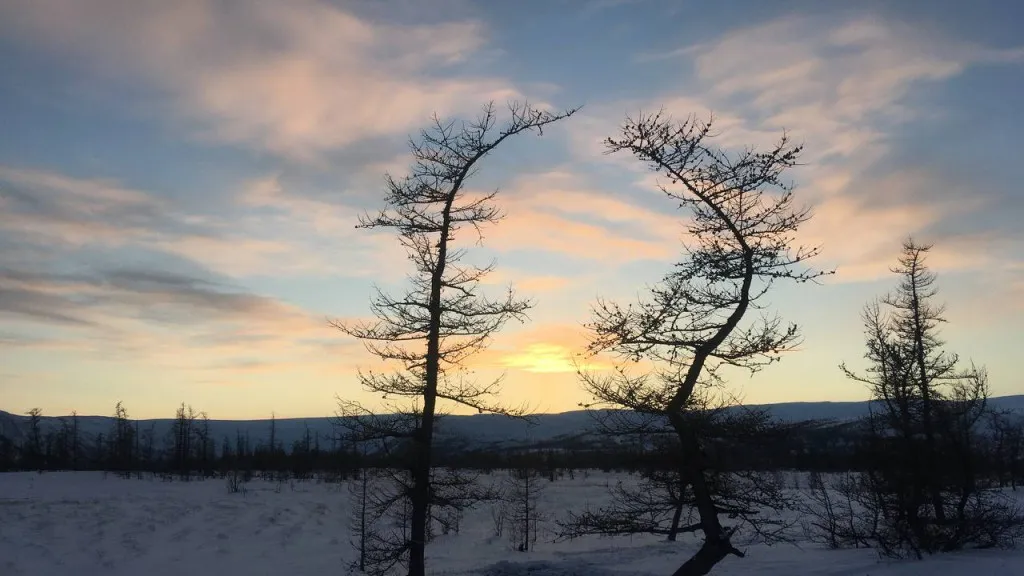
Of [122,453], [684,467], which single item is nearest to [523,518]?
[684,467]

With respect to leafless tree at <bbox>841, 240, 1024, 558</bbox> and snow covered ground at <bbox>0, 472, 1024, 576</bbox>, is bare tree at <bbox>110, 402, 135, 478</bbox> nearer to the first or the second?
snow covered ground at <bbox>0, 472, 1024, 576</bbox>

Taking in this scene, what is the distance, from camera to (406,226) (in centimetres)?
1808

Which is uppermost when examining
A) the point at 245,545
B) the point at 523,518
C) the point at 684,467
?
the point at 684,467

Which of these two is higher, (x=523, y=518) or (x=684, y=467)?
(x=684, y=467)

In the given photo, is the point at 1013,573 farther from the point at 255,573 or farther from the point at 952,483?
the point at 255,573

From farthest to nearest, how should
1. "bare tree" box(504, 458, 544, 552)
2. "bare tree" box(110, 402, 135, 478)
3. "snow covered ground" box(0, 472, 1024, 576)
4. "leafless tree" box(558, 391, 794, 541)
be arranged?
"bare tree" box(110, 402, 135, 478) < "bare tree" box(504, 458, 544, 552) < "snow covered ground" box(0, 472, 1024, 576) < "leafless tree" box(558, 391, 794, 541)

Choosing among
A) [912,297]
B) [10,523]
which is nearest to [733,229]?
[912,297]

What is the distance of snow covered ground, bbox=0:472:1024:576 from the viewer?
2682 cm

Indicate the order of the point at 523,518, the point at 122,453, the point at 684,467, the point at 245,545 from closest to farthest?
the point at 684,467 → the point at 245,545 → the point at 523,518 → the point at 122,453

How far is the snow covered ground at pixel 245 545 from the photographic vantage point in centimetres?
2682

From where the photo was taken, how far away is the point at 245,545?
42.8 metres

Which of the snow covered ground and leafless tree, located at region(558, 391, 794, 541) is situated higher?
leafless tree, located at region(558, 391, 794, 541)

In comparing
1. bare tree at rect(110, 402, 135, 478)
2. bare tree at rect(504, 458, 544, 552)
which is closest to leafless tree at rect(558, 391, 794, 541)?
bare tree at rect(504, 458, 544, 552)

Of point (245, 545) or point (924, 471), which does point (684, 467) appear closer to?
point (924, 471)
